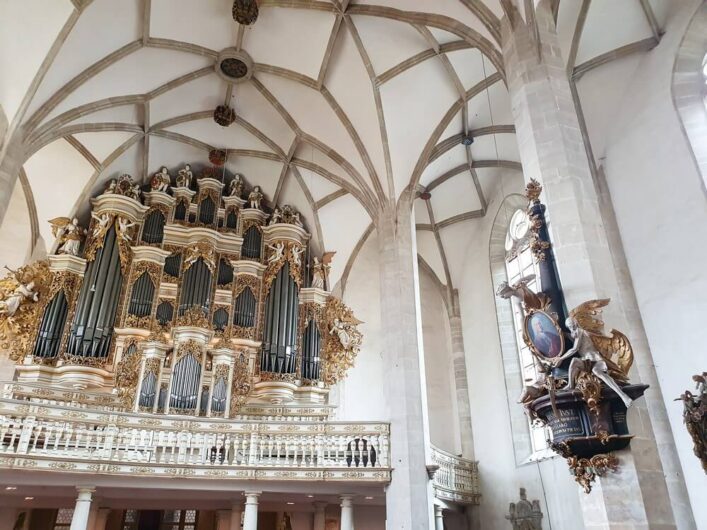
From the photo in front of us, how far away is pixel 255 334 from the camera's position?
14.5m

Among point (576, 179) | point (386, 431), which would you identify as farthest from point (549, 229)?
point (386, 431)

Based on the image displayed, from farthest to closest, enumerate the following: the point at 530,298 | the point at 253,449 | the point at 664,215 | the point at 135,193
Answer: the point at 135,193 < the point at 253,449 < the point at 664,215 < the point at 530,298

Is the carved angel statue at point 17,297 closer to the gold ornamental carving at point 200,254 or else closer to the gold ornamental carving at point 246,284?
the gold ornamental carving at point 200,254

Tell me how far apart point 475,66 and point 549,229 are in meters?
6.46

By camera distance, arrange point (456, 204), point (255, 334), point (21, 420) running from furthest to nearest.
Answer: point (456, 204), point (255, 334), point (21, 420)

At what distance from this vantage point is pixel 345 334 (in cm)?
1532

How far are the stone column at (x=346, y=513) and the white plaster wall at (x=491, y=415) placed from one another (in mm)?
4417

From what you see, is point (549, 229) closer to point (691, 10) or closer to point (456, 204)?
point (691, 10)

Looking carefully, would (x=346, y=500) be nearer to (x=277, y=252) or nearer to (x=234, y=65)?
(x=277, y=252)

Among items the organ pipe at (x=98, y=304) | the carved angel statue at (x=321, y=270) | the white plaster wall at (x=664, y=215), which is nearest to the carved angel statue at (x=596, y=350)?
the white plaster wall at (x=664, y=215)

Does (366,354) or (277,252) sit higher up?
(277,252)

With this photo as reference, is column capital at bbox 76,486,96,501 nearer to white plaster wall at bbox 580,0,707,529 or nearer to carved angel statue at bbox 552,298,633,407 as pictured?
carved angel statue at bbox 552,298,633,407

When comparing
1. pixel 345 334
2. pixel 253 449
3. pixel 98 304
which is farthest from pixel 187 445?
pixel 345 334

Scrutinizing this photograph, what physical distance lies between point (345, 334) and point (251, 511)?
5608 mm
